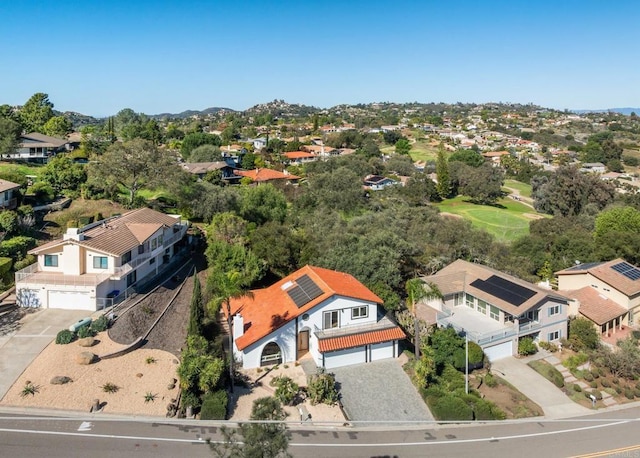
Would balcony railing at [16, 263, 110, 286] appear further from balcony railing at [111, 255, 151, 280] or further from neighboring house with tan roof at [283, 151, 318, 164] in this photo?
neighboring house with tan roof at [283, 151, 318, 164]

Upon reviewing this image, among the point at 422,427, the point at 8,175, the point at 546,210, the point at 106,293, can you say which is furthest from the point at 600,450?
the point at 546,210

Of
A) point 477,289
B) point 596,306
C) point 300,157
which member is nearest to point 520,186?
point 300,157

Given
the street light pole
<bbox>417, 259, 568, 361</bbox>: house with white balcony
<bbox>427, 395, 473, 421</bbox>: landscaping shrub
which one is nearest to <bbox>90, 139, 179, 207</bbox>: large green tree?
<bbox>417, 259, 568, 361</bbox>: house with white balcony

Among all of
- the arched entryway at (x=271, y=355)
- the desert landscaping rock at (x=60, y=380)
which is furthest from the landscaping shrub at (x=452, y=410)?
the desert landscaping rock at (x=60, y=380)

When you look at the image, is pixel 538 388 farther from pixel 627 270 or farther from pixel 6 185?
pixel 6 185

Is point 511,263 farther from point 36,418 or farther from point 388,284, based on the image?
point 36,418

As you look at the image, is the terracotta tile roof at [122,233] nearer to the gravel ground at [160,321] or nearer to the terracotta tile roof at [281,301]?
the gravel ground at [160,321]

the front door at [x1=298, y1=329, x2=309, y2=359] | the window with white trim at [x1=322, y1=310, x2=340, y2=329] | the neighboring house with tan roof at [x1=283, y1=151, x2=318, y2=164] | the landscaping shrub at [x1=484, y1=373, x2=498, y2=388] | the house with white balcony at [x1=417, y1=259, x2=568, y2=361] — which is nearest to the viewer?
the landscaping shrub at [x1=484, y1=373, x2=498, y2=388]
